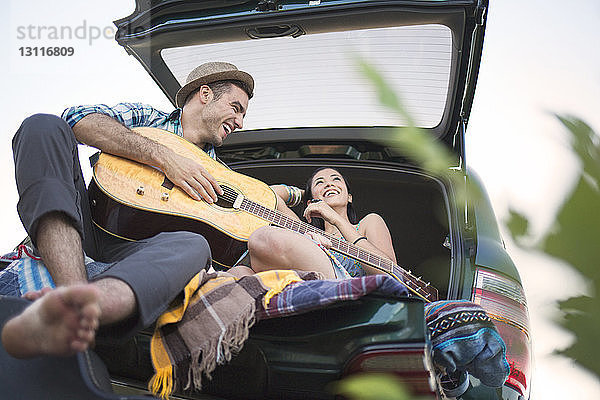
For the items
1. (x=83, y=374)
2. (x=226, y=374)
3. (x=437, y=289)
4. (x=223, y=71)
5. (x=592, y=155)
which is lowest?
(x=437, y=289)

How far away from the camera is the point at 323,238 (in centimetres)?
205

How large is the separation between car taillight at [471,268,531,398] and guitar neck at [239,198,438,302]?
258mm

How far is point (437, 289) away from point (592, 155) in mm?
1794

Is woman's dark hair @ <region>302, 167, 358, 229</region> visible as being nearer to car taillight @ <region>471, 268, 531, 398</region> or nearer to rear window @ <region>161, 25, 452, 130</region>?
rear window @ <region>161, 25, 452, 130</region>

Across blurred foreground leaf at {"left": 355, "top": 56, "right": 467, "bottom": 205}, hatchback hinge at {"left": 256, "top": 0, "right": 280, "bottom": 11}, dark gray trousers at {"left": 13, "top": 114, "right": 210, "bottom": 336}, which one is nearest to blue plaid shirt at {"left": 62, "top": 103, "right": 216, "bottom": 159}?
dark gray trousers at {"left": 13, "top": 114, "right": 210, "bottom": 336}

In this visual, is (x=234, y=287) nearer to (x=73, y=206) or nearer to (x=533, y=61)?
(x=73, y=206)

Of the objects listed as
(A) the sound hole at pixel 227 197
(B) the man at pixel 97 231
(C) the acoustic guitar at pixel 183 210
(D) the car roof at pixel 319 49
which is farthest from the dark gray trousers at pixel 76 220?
(D) the car roof at pixel 319 49

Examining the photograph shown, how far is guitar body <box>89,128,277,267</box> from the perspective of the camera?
5.48ft

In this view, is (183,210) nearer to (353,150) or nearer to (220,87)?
(220,87)

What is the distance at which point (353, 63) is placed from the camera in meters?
0.30

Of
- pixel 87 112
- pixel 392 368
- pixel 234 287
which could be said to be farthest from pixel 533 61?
pixel 87 112

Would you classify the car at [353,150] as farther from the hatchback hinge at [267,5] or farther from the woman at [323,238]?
the woman at [323,238]

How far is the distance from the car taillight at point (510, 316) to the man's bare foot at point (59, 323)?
107 centimetres

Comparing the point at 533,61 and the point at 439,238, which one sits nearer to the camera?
the point at 533,61
